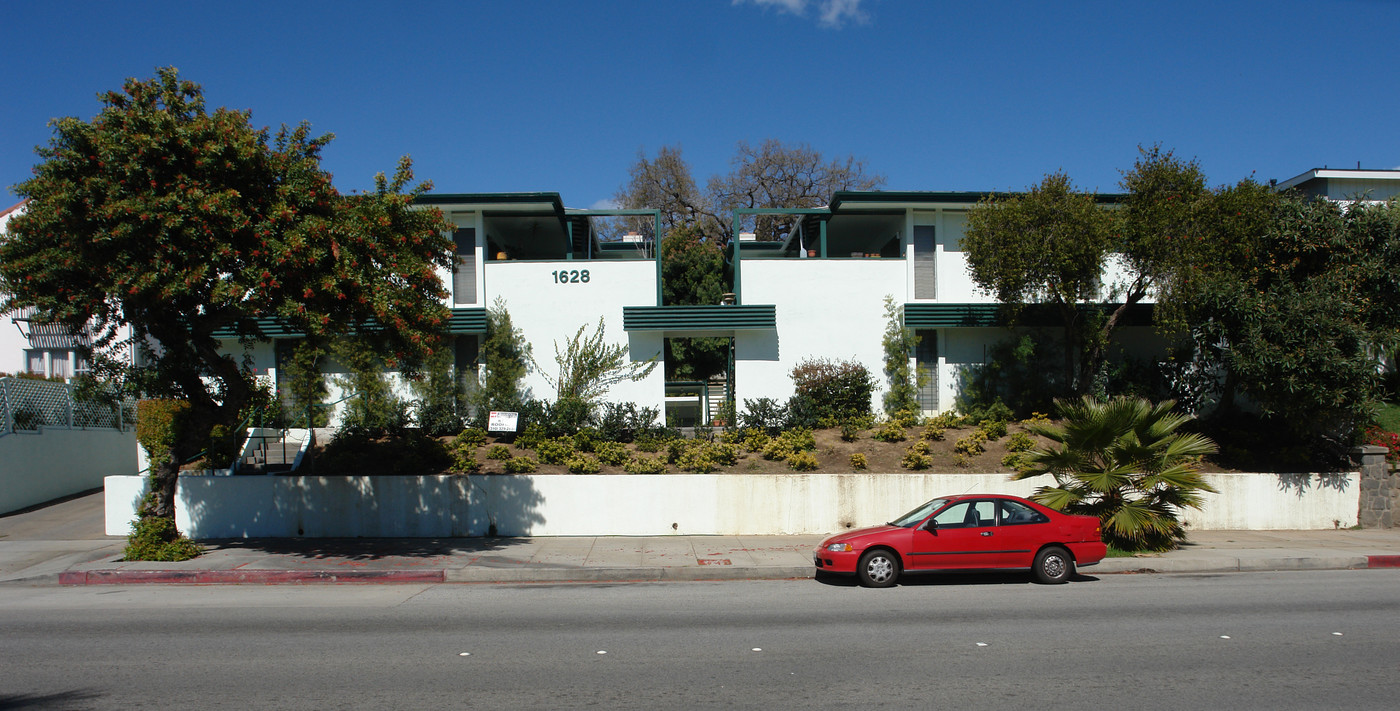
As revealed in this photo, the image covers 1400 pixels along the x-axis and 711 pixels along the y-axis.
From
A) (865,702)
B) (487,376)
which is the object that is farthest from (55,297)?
(865,702)

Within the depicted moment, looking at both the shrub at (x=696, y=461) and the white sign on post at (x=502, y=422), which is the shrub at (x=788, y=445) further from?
the white sign on post at (x=502, y=422)

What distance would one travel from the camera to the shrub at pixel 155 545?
12930 mm

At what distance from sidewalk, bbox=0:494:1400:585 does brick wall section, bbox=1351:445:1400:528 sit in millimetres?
728

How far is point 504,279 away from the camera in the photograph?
814 inches

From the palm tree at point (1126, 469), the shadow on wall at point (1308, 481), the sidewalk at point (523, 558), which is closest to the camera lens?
the sidewalk at point (523, 558)

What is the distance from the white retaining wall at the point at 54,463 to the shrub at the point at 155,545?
24.9 feet

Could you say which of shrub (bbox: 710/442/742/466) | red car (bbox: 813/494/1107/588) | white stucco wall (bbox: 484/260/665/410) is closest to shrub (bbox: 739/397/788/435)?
shrub (bbox: 710/442/742/466)

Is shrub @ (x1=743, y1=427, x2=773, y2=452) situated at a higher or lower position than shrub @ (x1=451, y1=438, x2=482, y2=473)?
higher

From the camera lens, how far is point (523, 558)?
522 inches

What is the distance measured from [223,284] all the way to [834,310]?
14.4m

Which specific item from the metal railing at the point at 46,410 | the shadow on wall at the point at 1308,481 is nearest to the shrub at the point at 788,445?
the shadow on wall at the point at 1308,481

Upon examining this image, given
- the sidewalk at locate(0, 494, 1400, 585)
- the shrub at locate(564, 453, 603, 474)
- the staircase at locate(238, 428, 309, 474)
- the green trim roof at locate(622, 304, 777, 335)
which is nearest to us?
the sidewalk at locate(0, 494, 1400, 585)

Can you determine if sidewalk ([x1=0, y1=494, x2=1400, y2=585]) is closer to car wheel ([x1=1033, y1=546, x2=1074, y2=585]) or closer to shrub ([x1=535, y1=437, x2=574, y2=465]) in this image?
car wheel ([x1=1033, y1=546, x2=1074, y2=585])

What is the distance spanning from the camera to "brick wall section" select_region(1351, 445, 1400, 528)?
16.8m
